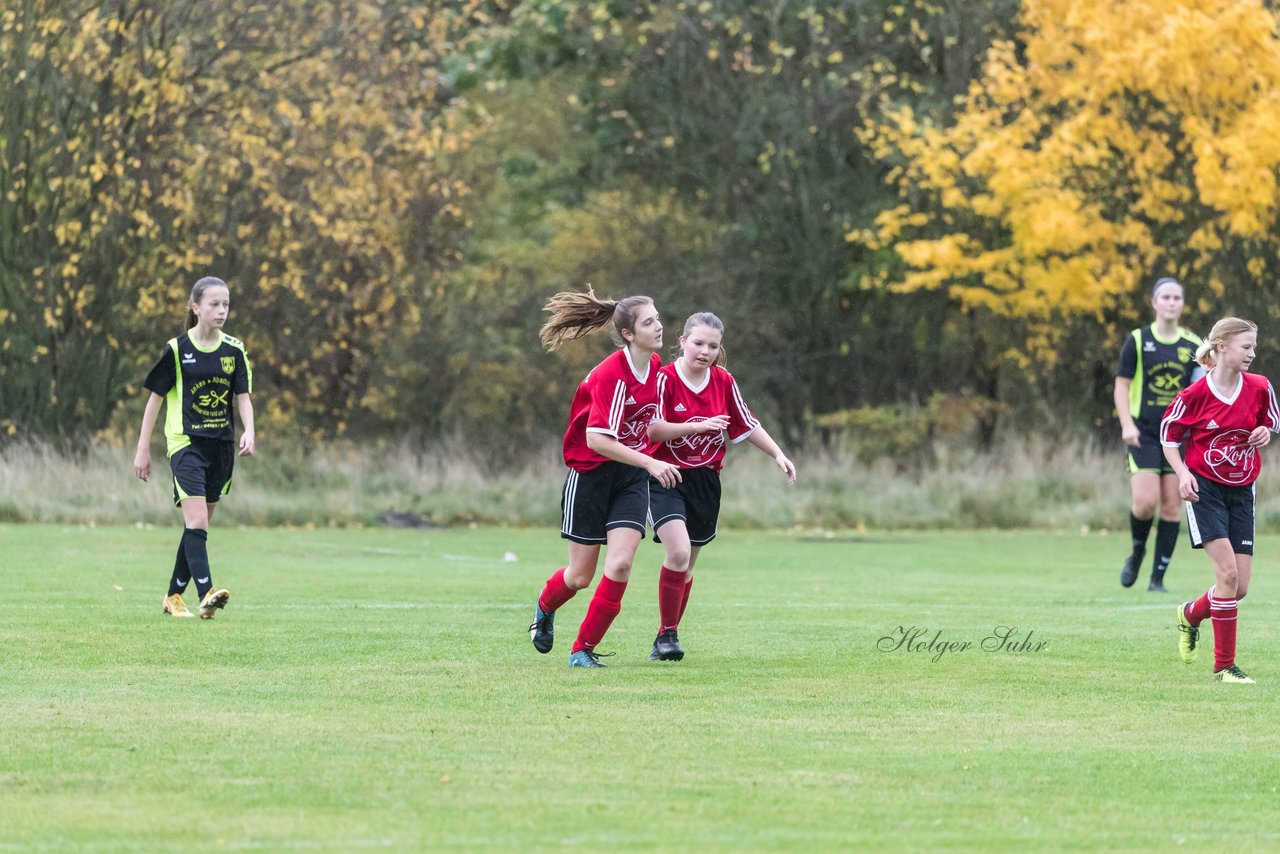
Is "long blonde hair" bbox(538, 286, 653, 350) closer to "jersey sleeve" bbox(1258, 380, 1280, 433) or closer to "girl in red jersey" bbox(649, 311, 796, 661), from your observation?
"girl in red jersey" bbox(649, 311, 796, 661)

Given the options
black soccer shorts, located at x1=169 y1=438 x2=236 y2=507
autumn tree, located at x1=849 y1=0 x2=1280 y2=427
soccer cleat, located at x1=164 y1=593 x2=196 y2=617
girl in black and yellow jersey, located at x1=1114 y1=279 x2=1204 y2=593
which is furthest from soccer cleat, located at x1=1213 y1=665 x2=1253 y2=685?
autumn tree, located at x1=849 y1=0 x2=1280 y2=427

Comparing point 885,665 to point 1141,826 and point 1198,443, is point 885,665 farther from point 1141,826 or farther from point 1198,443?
point 1141,826

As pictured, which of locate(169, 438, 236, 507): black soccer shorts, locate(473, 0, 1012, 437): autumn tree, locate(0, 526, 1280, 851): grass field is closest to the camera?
locate(0, 526, 1280, 851): grass field

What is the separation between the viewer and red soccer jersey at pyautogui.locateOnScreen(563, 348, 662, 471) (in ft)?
31.7

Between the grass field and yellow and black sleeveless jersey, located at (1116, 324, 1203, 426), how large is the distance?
4.41 ft

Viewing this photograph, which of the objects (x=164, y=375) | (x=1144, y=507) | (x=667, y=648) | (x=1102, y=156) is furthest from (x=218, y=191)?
(x=667, y=648)

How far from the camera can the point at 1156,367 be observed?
14781mm

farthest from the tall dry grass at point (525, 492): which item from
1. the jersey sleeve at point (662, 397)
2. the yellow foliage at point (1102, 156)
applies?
the jersey sleeve at point (662, 397)

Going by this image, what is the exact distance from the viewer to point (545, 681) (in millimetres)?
9367

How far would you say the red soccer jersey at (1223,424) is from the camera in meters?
9.88

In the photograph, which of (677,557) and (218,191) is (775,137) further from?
(677,557)

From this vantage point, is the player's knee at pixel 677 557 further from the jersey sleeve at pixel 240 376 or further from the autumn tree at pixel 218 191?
the autumn tree at pixel 218 191

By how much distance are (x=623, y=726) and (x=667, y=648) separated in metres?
2.40

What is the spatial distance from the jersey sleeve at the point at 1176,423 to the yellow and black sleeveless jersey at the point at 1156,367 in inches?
186
